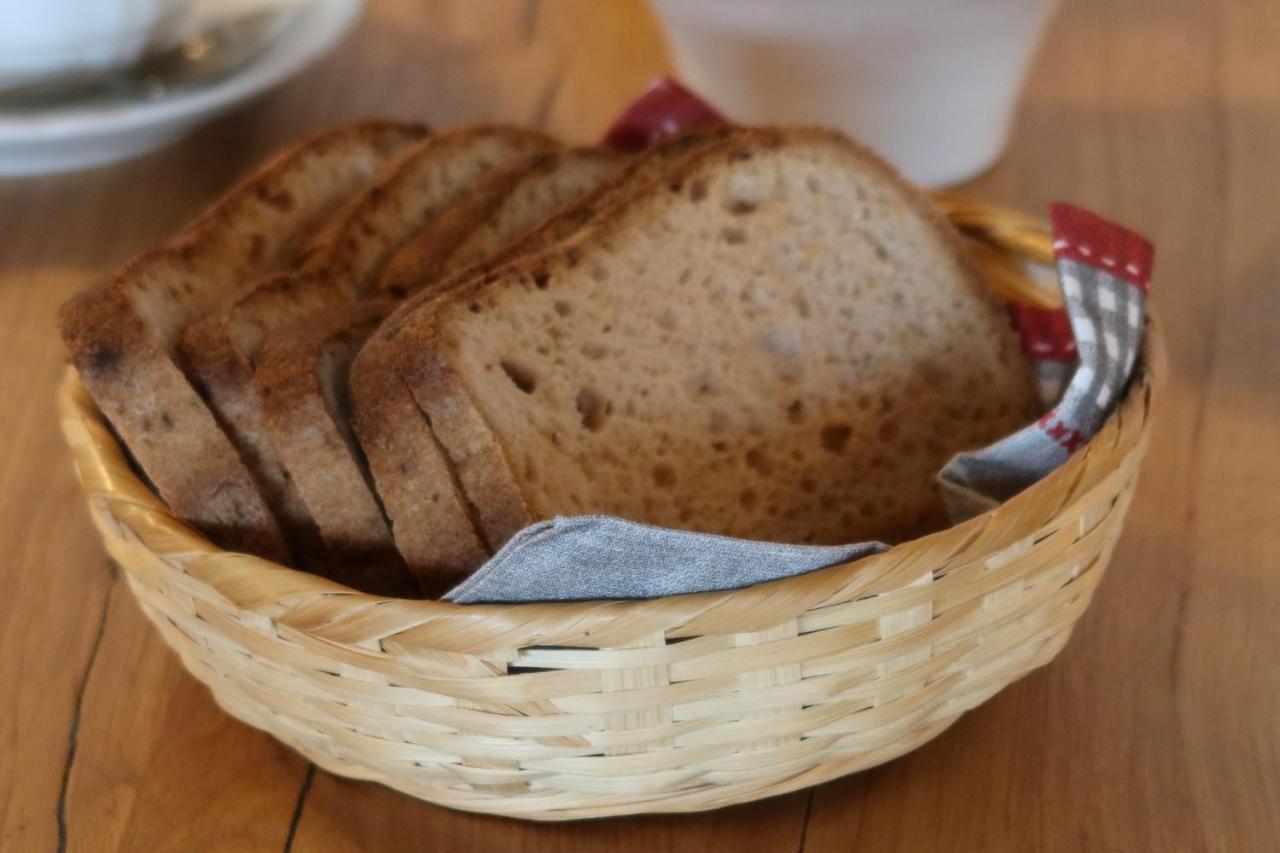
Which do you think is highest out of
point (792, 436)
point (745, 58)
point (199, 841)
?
point (745, 58)

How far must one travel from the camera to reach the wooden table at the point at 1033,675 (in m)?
0.75

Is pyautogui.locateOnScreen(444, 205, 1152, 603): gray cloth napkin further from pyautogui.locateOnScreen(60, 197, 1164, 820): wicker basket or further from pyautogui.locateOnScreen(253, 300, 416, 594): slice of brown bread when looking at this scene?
pyautogui.locateOnScreen(253, 300, 416, 594): slice of brown bread

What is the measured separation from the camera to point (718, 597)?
0.62 metres

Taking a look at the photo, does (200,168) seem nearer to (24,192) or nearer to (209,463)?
(24,192)

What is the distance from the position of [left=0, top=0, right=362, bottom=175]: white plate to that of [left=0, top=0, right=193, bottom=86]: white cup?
0.15 feet

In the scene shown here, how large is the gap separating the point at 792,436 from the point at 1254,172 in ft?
2.41

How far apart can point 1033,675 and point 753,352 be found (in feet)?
0.89

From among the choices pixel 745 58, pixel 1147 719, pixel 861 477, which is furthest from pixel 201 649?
pixel 745 58

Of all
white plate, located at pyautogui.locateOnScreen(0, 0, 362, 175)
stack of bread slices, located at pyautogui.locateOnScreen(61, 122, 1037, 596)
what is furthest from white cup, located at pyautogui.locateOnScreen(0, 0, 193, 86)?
stack of bread slices, located at pyautogui.locateOnScreen(61, 122, 1037, 596)

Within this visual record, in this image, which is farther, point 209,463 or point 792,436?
point 792,436

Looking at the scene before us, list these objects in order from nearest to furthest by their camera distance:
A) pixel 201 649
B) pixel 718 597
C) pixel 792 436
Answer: pixel 718 597 < pixel 201 649 < pixel 792 436

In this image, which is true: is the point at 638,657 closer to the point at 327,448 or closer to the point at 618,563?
the point at 618,563

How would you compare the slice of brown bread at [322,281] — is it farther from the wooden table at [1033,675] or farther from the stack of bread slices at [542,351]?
the wooden table at [1033,675]

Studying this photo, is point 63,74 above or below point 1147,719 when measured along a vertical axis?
above
